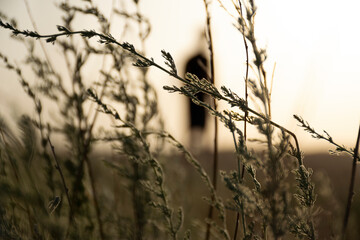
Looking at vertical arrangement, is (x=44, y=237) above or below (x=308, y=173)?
below

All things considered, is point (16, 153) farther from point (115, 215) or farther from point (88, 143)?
point (115, 215)

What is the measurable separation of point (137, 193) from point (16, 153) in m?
0.61

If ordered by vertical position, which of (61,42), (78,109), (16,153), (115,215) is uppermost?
(61,42)

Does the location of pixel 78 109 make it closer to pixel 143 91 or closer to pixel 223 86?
pixel 143 91

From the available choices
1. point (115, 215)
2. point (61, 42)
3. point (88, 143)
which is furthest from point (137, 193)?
point (61, 42)

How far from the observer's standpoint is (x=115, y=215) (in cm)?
211

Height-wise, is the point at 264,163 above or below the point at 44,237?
above

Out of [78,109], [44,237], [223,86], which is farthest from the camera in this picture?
[78,109]

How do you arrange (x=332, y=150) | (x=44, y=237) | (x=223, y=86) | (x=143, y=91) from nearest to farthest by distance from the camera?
(x=223, y=86), (x=332, y=150), (x=44, y=237), (x=143, y=91)

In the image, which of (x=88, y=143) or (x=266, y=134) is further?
(x=88, y=143)

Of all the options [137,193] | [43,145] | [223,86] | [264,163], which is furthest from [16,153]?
[264,163]

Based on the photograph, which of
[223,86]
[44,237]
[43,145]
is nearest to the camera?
[223,86]

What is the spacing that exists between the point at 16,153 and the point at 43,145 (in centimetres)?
14

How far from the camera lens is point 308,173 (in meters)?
1.25
